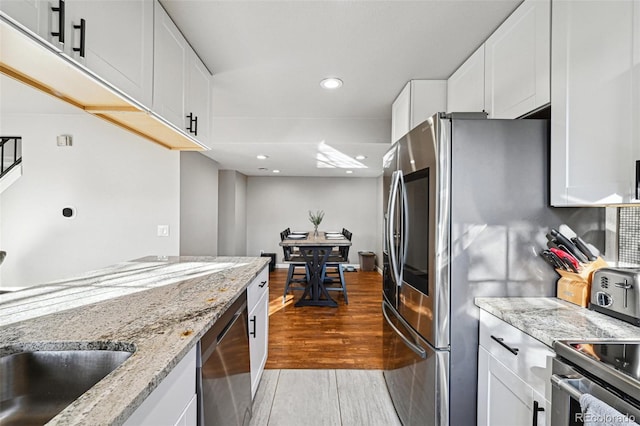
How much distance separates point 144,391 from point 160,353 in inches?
6.7

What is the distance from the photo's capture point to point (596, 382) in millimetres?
855

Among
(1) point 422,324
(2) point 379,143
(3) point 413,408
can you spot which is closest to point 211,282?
(1) point 422,324

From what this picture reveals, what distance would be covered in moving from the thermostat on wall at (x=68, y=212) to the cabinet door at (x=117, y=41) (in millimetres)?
2396

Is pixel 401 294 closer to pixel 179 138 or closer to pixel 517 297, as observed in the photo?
pixel 517 297

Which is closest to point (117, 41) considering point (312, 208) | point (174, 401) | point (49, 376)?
point (49, 376)

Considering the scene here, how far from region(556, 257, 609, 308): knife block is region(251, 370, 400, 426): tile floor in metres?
1.23

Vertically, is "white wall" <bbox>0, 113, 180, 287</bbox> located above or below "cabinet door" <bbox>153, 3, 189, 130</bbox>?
below

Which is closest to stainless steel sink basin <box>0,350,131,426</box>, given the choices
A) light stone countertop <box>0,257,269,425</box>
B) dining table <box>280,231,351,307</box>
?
light stone countertop <box>0,257,269,425</box>

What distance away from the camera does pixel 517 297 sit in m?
1.46

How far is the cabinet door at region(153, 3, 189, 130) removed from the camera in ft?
5.29

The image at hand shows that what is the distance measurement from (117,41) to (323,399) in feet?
7.65

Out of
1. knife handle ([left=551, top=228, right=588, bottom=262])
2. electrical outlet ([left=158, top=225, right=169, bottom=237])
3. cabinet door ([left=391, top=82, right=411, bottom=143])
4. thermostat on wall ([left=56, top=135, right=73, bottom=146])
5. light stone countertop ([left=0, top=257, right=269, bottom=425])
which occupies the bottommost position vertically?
light stone countertop ([left=0, top=257, right=269, bottom=425])

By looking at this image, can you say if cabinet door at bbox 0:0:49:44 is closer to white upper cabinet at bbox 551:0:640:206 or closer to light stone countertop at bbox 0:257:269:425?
light stone countertop at bbox 0:257:269:425

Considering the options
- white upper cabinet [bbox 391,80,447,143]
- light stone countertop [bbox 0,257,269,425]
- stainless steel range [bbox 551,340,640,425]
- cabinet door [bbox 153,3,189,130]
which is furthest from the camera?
white upper cabinet [bbox 391,80,447,143]
